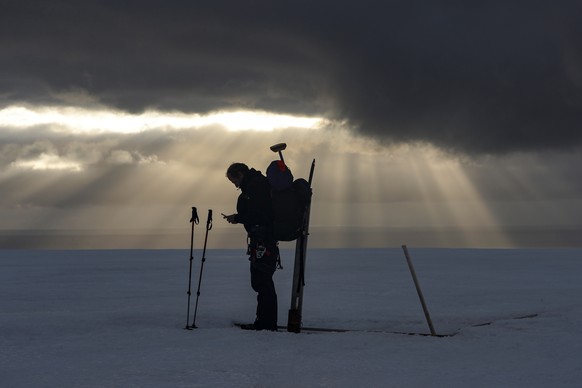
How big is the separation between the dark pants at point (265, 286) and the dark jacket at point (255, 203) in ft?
1.16

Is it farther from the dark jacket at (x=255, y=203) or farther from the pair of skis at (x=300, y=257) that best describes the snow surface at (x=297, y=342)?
the dark jacket at (x=255, y=203)

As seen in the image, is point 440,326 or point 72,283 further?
point 72,283

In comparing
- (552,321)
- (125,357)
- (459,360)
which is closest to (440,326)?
(552,321)

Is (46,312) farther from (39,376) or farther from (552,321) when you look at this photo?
(552,321)

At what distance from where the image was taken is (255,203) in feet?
32.6

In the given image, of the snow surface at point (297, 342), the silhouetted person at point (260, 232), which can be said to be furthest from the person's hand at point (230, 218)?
the snow surface at point (297, 342)

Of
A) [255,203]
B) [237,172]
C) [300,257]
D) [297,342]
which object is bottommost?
[297,342]

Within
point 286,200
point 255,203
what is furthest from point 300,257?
point 255,203

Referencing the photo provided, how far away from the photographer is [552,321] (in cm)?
980

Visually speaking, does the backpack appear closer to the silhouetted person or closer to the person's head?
the silhouetted person

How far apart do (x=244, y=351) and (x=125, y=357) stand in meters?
1.32

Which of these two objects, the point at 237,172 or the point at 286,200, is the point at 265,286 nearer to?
the point at 286,200

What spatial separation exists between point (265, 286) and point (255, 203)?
1209mm

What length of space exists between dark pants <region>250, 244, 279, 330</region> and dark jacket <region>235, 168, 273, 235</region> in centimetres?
35
